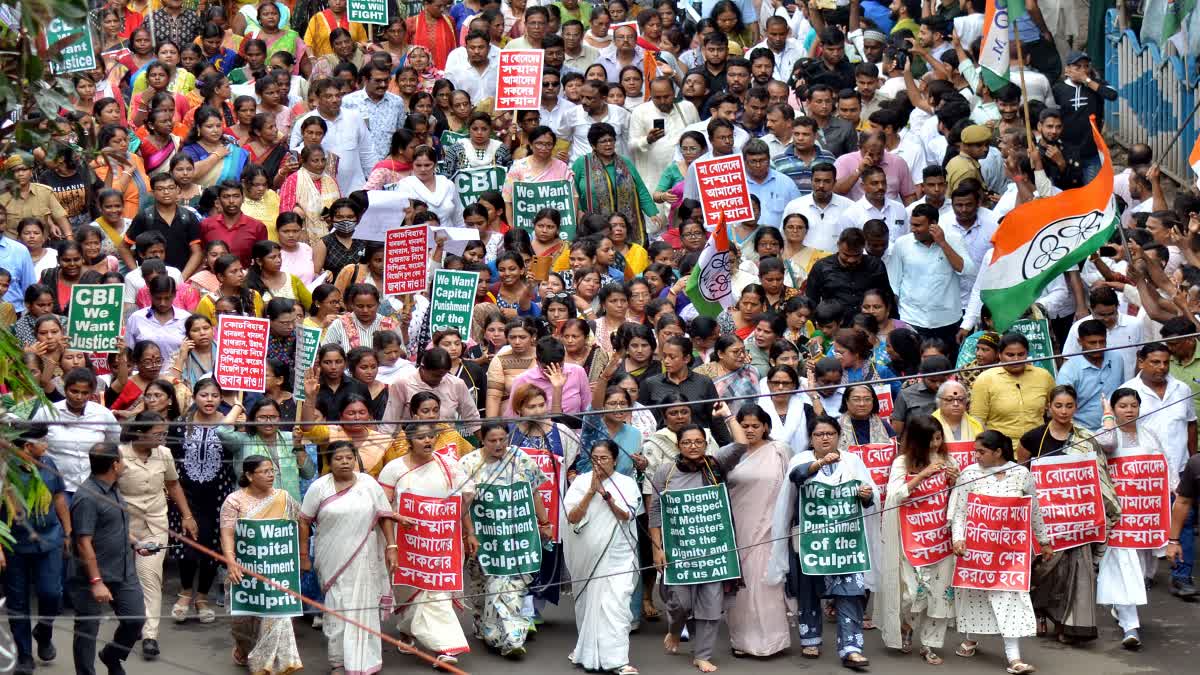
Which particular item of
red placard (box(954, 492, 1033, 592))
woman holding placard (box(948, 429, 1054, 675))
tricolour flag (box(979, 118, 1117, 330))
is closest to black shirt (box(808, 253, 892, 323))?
tricolour flag (box(979, 118, 1117, 330))

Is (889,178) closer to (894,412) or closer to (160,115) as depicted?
(894,412)

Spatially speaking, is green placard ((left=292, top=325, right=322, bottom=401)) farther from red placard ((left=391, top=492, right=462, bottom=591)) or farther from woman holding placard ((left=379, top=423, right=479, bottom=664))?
red placard ((left=391, top=492, right=462, bottom=591))

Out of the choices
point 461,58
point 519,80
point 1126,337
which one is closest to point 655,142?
point 519,80

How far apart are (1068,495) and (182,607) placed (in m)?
5.39

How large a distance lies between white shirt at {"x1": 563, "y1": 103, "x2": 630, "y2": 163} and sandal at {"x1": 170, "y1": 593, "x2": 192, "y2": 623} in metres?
6.21

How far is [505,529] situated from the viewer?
12594 mm

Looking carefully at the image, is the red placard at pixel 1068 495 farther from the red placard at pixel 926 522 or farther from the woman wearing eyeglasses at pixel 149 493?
the woman wearing eyeglasses at pixel 149 493

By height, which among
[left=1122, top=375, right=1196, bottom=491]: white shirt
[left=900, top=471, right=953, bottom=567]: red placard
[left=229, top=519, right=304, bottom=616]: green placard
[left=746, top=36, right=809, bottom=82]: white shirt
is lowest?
[left=229, top=519, right=304, bottom=616]: green placard

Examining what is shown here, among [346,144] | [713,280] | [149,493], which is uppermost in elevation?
[346,144]

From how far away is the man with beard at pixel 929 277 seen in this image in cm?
1523

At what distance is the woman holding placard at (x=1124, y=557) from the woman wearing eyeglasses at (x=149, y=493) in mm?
5481

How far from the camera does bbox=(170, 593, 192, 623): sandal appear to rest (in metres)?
12.9

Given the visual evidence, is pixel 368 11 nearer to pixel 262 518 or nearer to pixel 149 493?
pixel 149 493

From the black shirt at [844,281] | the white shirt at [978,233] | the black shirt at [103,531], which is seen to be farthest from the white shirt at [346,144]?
the black shirt at [103,531]
